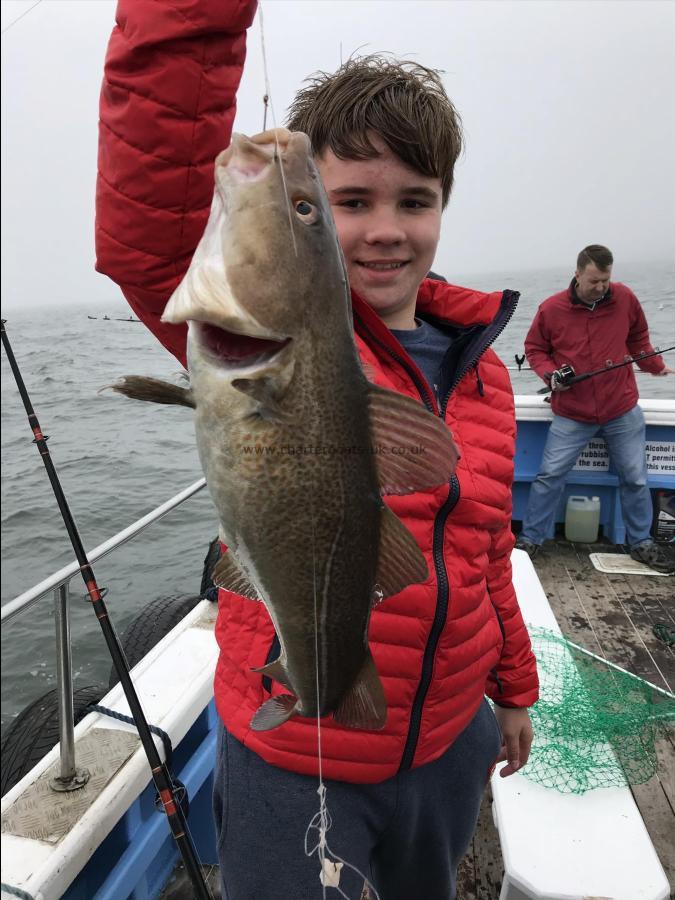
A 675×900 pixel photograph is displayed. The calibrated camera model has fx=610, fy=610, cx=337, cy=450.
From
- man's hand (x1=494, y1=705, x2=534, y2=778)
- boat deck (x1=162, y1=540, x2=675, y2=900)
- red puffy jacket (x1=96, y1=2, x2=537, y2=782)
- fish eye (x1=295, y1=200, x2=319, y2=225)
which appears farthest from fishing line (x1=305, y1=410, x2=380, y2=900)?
boat deck (x1=162, y1=540, x2=675, y2=900)

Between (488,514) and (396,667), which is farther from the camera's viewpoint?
(488,514)

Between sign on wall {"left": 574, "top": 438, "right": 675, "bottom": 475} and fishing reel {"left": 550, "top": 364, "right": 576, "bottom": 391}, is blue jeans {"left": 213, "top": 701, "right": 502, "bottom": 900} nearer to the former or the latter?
fishing reel {"left": 550, "top": 364, "right": 576, "bottom": 391}

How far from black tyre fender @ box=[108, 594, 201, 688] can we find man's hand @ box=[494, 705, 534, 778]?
7.73ft

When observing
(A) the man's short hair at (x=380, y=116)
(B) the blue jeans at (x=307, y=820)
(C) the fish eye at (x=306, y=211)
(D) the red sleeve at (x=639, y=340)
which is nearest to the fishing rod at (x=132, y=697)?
(B) the blue jeans at (x=307, y=820)

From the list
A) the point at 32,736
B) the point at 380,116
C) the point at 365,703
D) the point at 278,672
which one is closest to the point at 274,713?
the point at 278,672

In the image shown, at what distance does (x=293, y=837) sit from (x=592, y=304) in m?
6.48

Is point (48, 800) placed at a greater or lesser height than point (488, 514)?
lesser

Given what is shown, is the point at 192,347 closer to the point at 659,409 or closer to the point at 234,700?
the point at 234,700

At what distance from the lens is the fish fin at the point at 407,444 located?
55.3 inches

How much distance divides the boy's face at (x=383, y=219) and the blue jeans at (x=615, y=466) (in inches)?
201

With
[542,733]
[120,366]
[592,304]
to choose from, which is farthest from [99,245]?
[120,366]

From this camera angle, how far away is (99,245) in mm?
1533

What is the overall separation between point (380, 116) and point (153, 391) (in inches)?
45.6

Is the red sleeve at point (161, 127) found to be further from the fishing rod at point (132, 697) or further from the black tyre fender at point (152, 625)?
the black tyre fender at point (152, 625)
